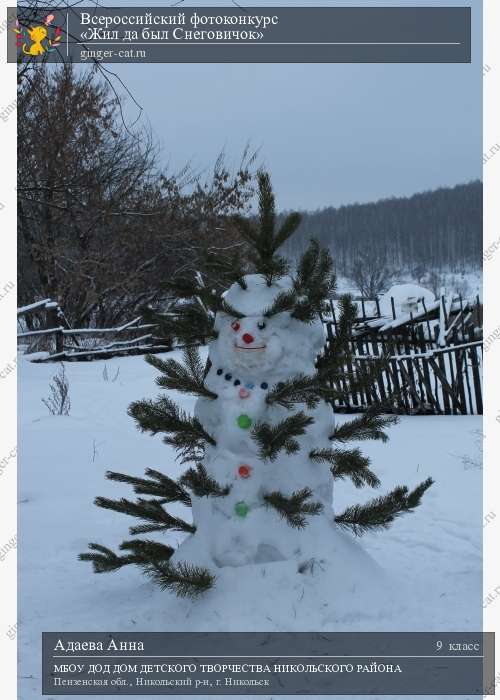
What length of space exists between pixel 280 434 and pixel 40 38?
8.66 feet

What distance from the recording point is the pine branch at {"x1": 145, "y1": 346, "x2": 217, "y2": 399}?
3.40m

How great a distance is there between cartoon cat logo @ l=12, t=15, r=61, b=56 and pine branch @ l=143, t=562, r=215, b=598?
9.57 ft

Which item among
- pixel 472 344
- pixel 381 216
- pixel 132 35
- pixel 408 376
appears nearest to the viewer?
pixel 132 35

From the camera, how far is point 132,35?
345 cm

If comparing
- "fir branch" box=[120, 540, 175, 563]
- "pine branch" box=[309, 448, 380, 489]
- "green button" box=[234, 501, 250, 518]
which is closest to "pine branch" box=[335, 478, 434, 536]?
"pine branch" box=[309, 448, 380, 489]

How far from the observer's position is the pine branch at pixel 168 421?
335 cm

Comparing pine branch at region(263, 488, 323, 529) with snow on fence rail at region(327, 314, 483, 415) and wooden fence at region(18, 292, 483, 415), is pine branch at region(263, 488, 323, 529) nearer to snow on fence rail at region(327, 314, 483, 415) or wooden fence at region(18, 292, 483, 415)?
wooden fence at region(18, 292, 483, 415)

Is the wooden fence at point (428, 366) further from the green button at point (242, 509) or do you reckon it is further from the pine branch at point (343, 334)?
the green button at point (242, 509)

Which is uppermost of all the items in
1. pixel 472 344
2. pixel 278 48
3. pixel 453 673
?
pixel 278 48

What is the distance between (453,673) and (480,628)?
15.2 inches

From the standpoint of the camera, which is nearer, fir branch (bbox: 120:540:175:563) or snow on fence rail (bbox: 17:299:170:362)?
fir branch (bbox: 120:540:175:563)

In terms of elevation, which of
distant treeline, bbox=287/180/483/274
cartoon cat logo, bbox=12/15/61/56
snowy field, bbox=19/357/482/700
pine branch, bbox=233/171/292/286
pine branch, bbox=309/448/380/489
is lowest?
snowy field, bbox=19/357/482/700
